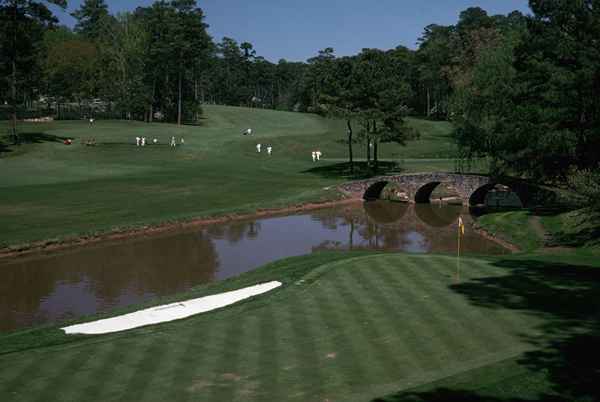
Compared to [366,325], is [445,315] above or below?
above

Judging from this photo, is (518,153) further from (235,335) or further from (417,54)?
(417,54)

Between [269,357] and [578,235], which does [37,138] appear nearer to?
[578,235]

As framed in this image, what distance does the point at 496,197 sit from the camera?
61688mm

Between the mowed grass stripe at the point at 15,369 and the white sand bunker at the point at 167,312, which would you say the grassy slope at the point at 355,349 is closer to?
the mowed grass stripe at the point at 15,369

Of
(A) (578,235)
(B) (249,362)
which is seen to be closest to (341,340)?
(B) (249,362)

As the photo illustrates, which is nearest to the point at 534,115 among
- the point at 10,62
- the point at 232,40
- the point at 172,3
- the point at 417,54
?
the point at 10,62

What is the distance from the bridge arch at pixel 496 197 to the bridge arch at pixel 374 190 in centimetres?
856

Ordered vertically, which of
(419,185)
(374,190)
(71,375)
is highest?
(419,185)

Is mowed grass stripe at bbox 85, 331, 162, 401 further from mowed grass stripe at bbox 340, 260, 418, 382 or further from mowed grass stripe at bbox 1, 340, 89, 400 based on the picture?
mowed grass stripe at bbox 340, 260, 418, 382

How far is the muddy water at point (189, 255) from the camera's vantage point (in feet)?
99.5

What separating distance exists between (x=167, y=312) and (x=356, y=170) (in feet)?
172

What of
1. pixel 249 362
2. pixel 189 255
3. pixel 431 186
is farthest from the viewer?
pixel 431 186

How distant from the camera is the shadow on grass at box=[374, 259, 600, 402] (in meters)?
13.5

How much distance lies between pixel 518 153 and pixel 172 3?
79.1m
